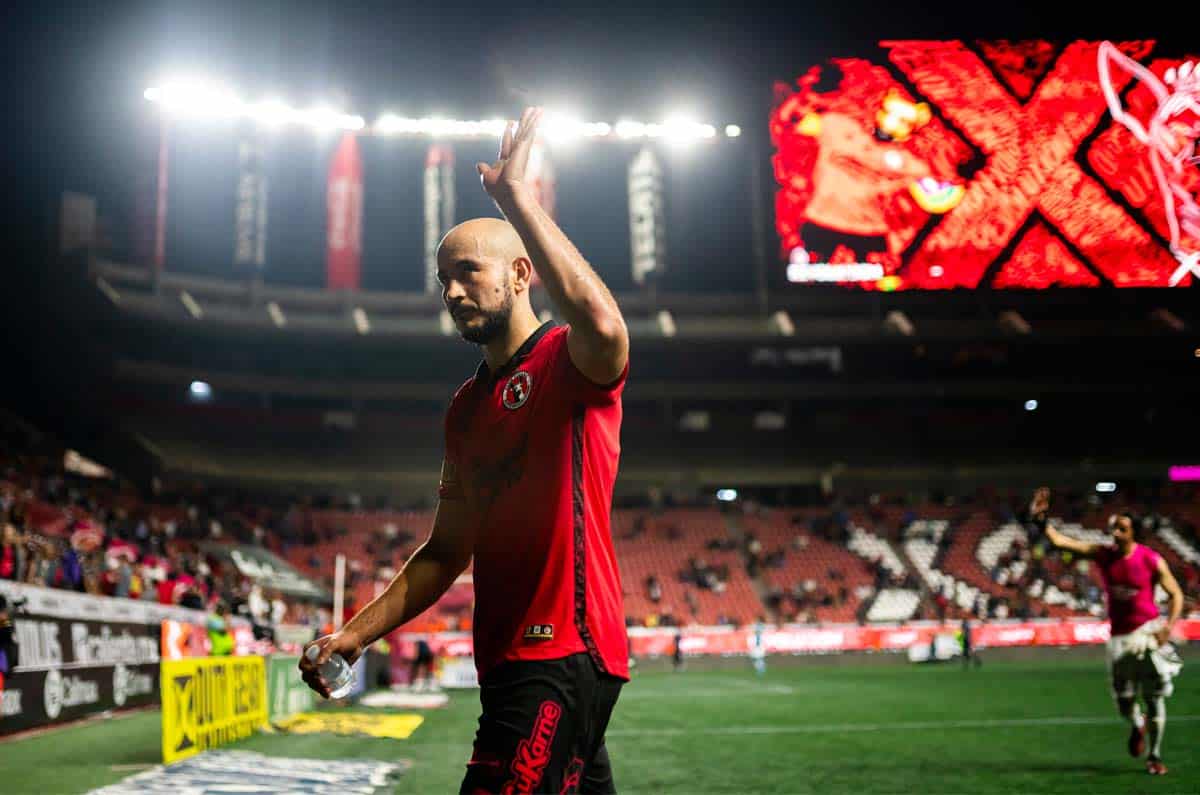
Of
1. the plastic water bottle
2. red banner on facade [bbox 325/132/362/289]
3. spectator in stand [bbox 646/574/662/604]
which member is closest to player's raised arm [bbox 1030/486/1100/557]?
the plastic water bottle

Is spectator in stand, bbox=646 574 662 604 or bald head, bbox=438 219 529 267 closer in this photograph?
bald head, bbox=438 219 529 267

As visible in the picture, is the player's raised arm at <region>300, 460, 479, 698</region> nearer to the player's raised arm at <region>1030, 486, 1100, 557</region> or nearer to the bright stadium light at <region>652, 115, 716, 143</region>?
the player's raised arm at <region>1030, 486, 1100, 557</region>

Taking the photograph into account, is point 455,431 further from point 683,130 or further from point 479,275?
point 683,130

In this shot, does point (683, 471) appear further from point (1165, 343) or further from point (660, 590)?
point (1165, 343)

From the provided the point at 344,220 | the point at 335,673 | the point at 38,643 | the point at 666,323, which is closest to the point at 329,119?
the point at 344,220

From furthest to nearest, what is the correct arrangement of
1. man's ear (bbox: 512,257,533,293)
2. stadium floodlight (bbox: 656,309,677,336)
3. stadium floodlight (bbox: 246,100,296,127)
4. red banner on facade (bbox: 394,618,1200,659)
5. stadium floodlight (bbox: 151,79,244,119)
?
stadium floodlight (bbox: 656,309,677,336), stadium floodlight (bbox: 246,100,296,127), stadium floodlight (bbox: 151,79,244,119), red banner on facade (bbox: 394,618,1200,659), man's ear (bbox: 512,257,533,293)

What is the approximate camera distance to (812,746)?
1262cm

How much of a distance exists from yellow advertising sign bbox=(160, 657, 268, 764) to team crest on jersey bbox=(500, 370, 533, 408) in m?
9.00

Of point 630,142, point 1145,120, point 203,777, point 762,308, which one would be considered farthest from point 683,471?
point 203,777

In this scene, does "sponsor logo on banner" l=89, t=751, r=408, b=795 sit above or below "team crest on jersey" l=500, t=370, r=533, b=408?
below

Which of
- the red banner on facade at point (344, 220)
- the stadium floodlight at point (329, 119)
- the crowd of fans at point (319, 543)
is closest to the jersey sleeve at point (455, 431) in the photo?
the crowd of fans at point (319, 543)

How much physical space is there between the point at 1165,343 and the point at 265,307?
136 feet

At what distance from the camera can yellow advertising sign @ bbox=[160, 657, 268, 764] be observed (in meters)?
10.8

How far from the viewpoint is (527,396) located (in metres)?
2.93
